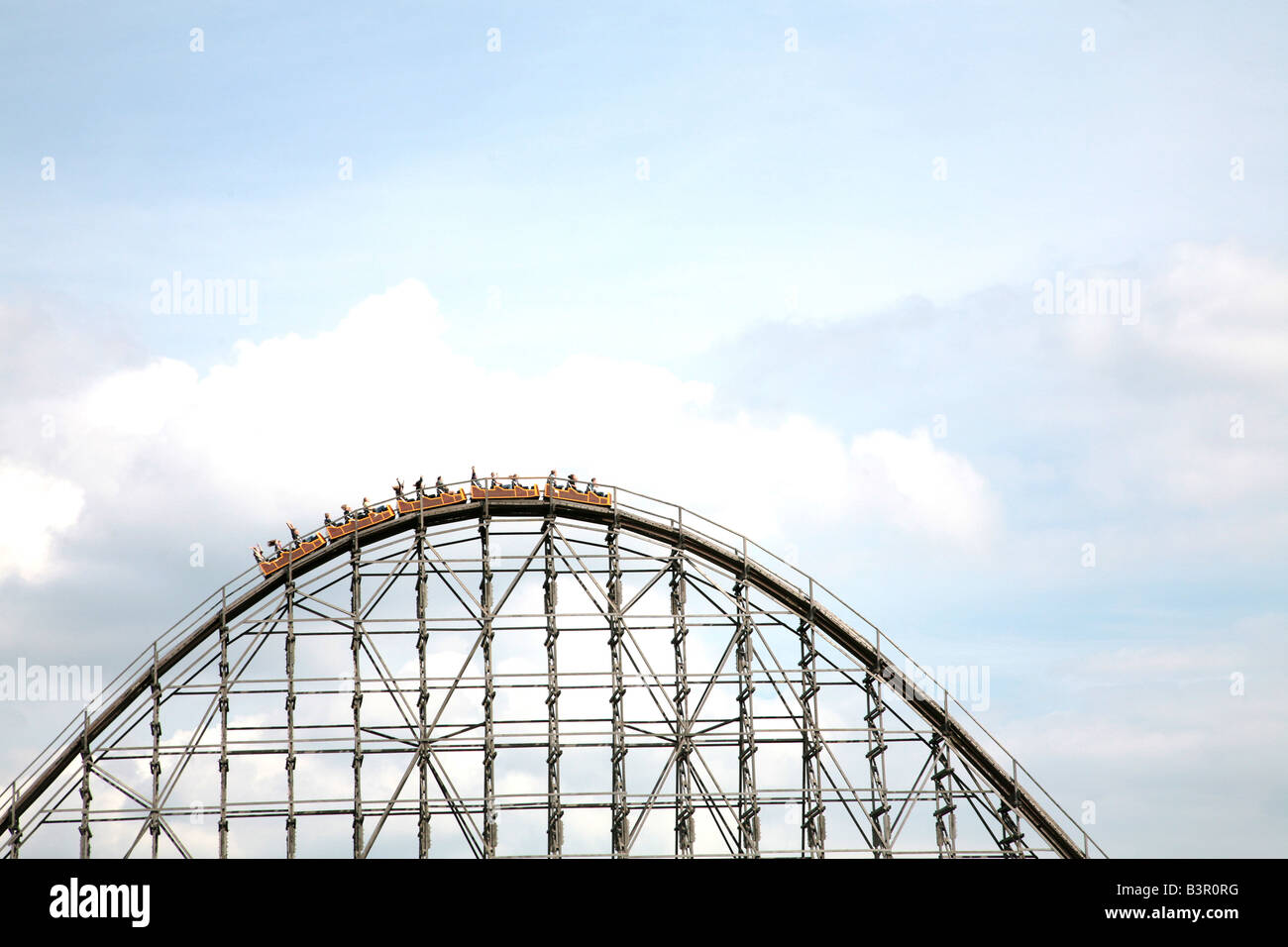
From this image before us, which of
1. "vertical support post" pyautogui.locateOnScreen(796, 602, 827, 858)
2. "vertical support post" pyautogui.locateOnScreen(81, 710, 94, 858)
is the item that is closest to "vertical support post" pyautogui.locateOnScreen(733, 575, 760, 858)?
"vertical support post" pyautogui.locateOnScreen(796, 602, 827, 858)

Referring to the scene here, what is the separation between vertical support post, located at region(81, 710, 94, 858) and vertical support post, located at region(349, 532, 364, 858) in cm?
530

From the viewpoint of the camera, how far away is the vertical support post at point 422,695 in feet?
110

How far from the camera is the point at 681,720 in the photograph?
3550 cm

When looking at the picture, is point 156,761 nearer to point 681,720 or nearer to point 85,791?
point 85,791

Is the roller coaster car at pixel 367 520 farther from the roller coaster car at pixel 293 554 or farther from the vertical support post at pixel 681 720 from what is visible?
the vertical support post at pixel 681 720

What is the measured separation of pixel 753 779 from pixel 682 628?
3601 mm

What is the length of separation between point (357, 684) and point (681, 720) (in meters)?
6.94

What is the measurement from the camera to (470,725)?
113 ft

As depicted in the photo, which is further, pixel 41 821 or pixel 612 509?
pixel 612 509

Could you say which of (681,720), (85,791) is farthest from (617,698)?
(85,791)

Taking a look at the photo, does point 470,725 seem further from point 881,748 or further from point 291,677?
point 881,748

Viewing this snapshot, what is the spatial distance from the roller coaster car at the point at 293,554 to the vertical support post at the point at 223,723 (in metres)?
1.00

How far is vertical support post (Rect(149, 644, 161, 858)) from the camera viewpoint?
108 ft
